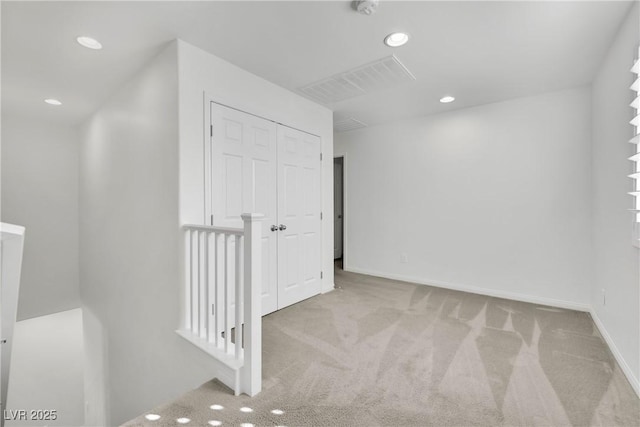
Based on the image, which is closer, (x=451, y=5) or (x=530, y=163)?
(x=451, y=5)

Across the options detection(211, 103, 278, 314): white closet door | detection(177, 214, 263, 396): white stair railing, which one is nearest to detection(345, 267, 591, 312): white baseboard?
detection(211, 103, 278, 314): white closet door

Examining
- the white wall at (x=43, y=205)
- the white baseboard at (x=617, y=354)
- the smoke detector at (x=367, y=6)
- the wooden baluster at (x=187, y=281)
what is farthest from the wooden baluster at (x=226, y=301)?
the white wall at (x=43, y=205)

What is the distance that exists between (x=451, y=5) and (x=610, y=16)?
3.73 feet

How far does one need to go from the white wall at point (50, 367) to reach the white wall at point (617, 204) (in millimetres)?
6670

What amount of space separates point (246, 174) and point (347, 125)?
2.28 m

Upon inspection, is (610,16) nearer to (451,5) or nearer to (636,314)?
(451,5)

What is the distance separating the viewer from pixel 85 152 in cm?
419

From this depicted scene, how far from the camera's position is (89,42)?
2.25 meters

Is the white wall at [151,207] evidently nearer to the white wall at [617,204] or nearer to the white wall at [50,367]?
the white wall at [50,367]

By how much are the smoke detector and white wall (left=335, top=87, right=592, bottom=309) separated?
243cm

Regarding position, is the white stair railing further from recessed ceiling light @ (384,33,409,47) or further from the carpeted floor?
recessed ceiling light @ (384,33,409,47)

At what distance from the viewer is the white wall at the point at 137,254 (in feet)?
7.44

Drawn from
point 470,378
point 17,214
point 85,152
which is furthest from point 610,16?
point 17,214

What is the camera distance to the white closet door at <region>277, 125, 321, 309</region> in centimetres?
308
